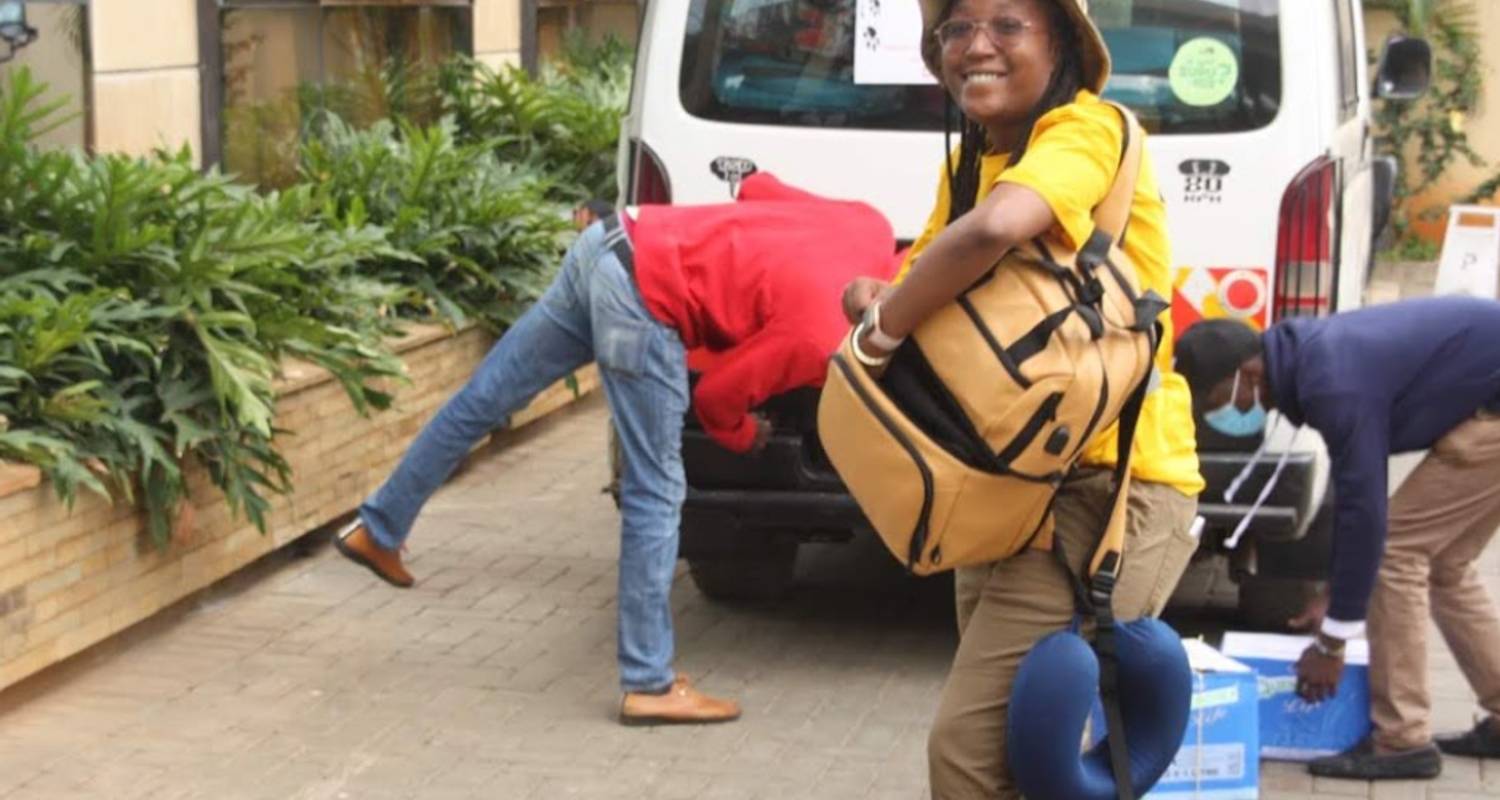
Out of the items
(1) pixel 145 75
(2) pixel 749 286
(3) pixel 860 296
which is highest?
(1) pixel 145 75

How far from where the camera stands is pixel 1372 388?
585cm

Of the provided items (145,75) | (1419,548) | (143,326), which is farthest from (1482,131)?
(143,326)

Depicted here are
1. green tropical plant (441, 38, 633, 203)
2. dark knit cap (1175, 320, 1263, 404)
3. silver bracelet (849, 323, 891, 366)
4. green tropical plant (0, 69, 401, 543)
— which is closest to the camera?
silver bracelet (849, 323, 891, 366)

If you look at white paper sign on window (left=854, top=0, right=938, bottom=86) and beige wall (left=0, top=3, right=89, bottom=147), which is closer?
white paper sign on window (left=854, top=0, right=938, bottom=86)

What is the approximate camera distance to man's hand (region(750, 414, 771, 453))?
6555mm

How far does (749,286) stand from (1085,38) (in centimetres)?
234

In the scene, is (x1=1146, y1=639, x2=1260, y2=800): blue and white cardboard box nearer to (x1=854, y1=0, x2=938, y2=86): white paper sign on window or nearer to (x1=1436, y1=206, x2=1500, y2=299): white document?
(x1=854, y1=0, x2=938, y2=86): white paper sign on window

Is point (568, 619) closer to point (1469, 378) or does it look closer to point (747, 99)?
point (747, 99)

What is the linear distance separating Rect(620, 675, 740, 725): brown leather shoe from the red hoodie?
2.14 ft

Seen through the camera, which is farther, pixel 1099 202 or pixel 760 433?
pixel 760 433

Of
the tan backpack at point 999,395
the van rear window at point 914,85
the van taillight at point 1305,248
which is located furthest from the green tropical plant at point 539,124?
the tan backpack at point 999,395

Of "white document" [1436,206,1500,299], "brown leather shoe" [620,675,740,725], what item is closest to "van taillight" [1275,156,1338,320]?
"brown leather shoe" [620,675,740,725]

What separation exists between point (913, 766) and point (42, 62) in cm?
410

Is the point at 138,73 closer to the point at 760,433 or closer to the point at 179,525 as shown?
the point at 179,525
